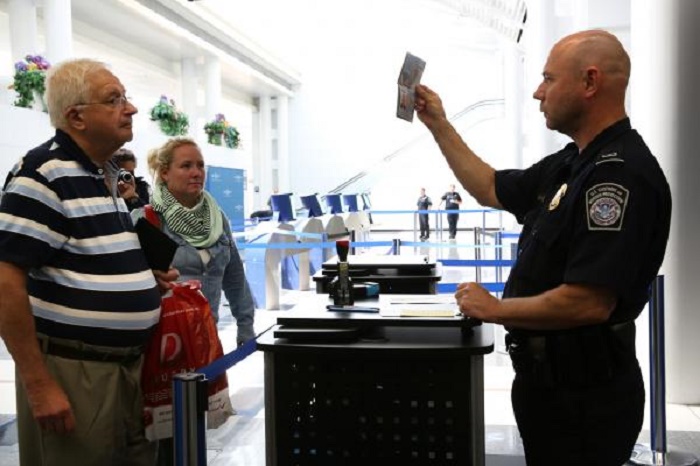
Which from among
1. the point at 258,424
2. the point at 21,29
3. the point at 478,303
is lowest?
the point at 258,424

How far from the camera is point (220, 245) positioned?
315 cm

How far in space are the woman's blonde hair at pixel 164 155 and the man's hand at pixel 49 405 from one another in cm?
155

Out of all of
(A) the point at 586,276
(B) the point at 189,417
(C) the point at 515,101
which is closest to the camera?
(A) the point at 586,276

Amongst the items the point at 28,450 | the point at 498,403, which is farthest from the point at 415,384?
the point at 498,403

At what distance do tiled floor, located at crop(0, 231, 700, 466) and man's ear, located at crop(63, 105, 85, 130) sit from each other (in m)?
2.06

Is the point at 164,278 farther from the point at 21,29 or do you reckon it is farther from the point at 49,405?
the point at 21,29

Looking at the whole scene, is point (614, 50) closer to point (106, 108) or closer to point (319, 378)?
point (319, 378)

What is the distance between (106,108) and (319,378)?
0.94m

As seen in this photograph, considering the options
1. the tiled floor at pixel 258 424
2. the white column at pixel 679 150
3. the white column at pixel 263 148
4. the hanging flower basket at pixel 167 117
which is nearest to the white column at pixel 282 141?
the white column at pixel 263 148

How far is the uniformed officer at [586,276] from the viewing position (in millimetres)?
1506

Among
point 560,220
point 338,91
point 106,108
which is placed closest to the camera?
point 560,220

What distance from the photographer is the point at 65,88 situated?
6.02 feet

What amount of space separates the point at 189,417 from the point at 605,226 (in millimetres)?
1113

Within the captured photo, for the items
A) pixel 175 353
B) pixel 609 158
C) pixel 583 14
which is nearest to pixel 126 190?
pixel 175 353
